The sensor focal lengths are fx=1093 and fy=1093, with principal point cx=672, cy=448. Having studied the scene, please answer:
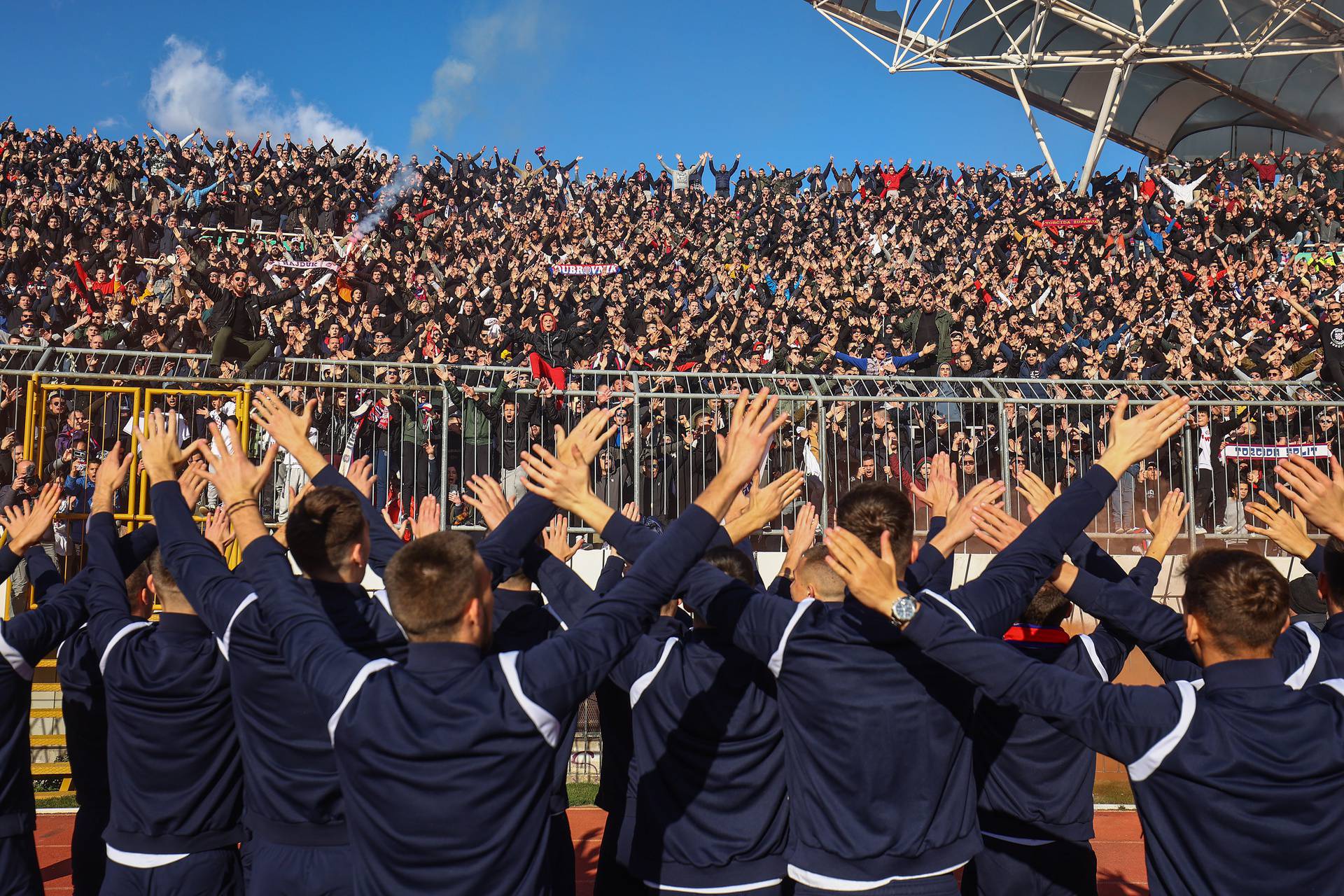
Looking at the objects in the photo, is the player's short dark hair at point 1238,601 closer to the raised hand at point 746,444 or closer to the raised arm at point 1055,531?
the raised arm at point 1055,531

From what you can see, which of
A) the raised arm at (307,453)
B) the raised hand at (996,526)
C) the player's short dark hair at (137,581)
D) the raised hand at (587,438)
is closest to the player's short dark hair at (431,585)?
the raised hand at (587,438)

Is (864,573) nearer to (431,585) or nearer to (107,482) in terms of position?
(431,585)

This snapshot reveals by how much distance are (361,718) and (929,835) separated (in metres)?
1.71

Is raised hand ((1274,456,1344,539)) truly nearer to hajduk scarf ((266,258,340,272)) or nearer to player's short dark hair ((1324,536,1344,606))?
player's short dark hair ((1324,536,1344,606))

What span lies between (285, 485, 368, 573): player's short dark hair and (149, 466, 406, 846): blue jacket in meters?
0.07

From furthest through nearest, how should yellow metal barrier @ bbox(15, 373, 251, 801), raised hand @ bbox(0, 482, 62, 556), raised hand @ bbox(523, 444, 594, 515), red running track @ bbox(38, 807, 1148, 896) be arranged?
1. yellow metal barrier @ bbox(15, 373, 251, 801)
2. red running track @ bbox(38, 807, 1148, 896)
3. raised hand @ bbox(0, 482, 62, 556)
4. raised hand @ bbox(523, 444, 594, 515)

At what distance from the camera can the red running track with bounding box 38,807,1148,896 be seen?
6742 mm

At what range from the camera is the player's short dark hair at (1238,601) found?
2.72 m

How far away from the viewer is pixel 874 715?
3225mm

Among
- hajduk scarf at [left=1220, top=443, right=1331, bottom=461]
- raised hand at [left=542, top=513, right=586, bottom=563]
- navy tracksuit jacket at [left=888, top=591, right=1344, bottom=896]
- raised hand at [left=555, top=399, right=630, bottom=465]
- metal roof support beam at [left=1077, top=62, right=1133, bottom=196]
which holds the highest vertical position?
metal roof support beam at [left=1077, top=62, right=1133, bottom=196]

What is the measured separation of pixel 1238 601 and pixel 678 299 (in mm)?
13545

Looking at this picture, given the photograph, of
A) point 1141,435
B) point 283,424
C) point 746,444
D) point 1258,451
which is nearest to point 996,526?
point 1141,435

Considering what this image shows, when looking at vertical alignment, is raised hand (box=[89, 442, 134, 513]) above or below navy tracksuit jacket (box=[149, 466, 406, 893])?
above

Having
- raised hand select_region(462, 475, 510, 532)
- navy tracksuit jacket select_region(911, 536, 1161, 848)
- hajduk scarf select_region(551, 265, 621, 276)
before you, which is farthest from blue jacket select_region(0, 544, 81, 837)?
hajduk scarf select_region(551, 265, 621, 276)
